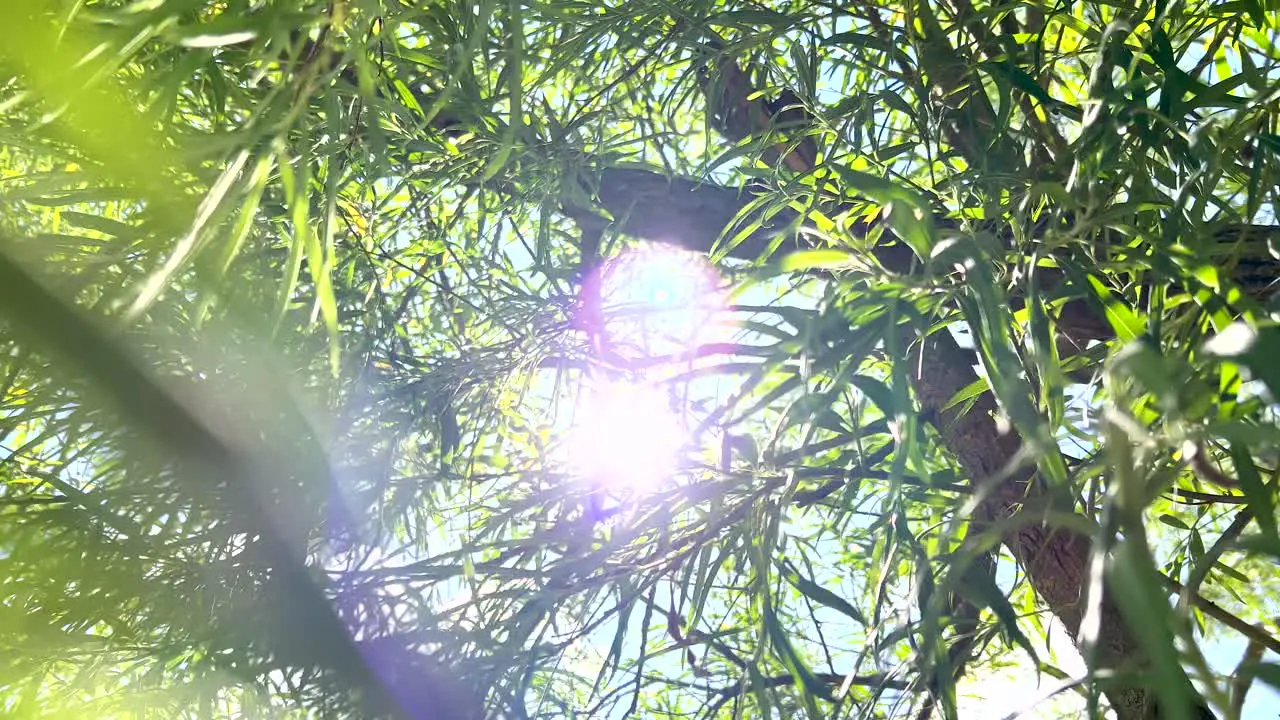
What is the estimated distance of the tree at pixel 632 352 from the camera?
0.74 feet

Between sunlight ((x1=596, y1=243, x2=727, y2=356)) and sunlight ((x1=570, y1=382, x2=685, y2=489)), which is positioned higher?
sunlight ((x1=596, y1=243, x2=727, y2=356))

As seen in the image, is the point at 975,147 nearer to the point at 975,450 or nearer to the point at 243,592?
the point at 975,450

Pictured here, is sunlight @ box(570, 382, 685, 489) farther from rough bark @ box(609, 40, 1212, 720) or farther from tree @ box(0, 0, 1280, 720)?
rough bark @ box(609, 40, 1212, 720)

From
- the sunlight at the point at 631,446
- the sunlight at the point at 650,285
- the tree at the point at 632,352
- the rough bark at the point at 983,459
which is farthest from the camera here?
the sunlight at the point at 650,285

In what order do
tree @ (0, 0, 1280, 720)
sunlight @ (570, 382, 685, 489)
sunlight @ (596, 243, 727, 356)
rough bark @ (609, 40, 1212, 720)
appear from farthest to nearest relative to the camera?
sunlight @ (596, 243, 727, 356) → sunlight @ (570, 382, 685, 489) → rough bark @ (609, 40, 1212, 720) → tree @ (0, 0, 1280, 720)

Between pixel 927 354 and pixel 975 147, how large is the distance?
0.19 metres

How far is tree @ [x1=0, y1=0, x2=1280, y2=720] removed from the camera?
23 cm

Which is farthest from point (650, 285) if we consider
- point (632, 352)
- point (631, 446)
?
point (631, 446)

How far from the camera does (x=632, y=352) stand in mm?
795

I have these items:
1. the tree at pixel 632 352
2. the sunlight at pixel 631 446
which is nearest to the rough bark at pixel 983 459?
the tree at pixel 632 352

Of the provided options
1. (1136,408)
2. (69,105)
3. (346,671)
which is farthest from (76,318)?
(1136,408)

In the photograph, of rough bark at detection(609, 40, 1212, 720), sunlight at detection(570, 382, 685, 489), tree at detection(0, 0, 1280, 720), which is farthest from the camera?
sunlight at detection(570, 382, 685, 489)

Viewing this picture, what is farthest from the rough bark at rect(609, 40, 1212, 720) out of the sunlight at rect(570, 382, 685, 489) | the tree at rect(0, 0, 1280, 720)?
the sunlight at rect(570, 382, 685, 489)

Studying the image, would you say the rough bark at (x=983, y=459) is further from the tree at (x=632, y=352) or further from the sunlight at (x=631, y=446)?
the sunlight at (x=631, y=446)
